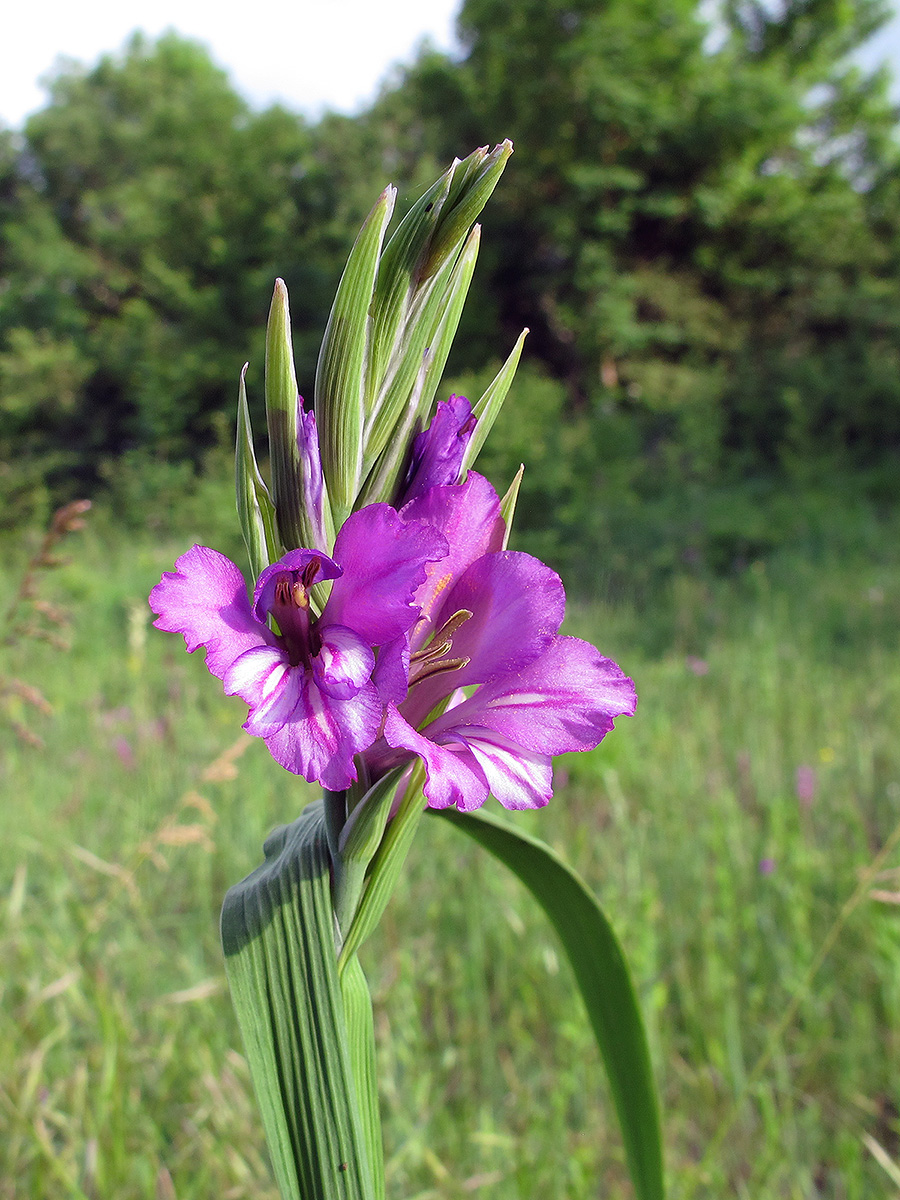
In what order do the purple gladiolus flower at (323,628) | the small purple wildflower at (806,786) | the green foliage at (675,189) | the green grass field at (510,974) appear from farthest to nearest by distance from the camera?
the green foliage at (675,189), the small purple wildflower at (806,786), the green grass field at (510,974), the purple gladiolus flower at (323,628)

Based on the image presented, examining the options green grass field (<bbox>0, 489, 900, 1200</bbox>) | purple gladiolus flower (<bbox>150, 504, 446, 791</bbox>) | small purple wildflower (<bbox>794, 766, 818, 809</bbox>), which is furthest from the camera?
small purple wildflower (<bbox>794, 766, 818, 809</bbox>)

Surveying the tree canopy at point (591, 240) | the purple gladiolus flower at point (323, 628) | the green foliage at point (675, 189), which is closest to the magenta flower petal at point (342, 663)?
the purple gladiolus flower at point (323, 628)

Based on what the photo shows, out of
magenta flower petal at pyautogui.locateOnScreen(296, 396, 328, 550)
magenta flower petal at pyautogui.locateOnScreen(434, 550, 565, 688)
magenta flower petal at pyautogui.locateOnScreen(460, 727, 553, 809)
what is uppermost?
magenta flower petal at pyautogui.locateOnScreen(296, 396, 328, 550)

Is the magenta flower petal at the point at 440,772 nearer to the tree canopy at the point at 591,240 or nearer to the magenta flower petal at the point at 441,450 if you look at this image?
the magenta flower petal at the point at 441,450

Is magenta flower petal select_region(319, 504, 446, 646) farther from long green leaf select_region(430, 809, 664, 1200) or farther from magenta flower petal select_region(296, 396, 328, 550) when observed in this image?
long green leaf select_region(430, 809, 664, 1200)

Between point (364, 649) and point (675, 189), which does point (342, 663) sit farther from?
point (675, 189)

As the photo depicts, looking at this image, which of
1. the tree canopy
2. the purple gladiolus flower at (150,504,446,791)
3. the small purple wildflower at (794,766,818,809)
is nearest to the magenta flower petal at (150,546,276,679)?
the purple gladiolus flower at (150,504,446,791)

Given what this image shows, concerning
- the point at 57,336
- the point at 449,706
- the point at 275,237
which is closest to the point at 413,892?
the point at 449,706
